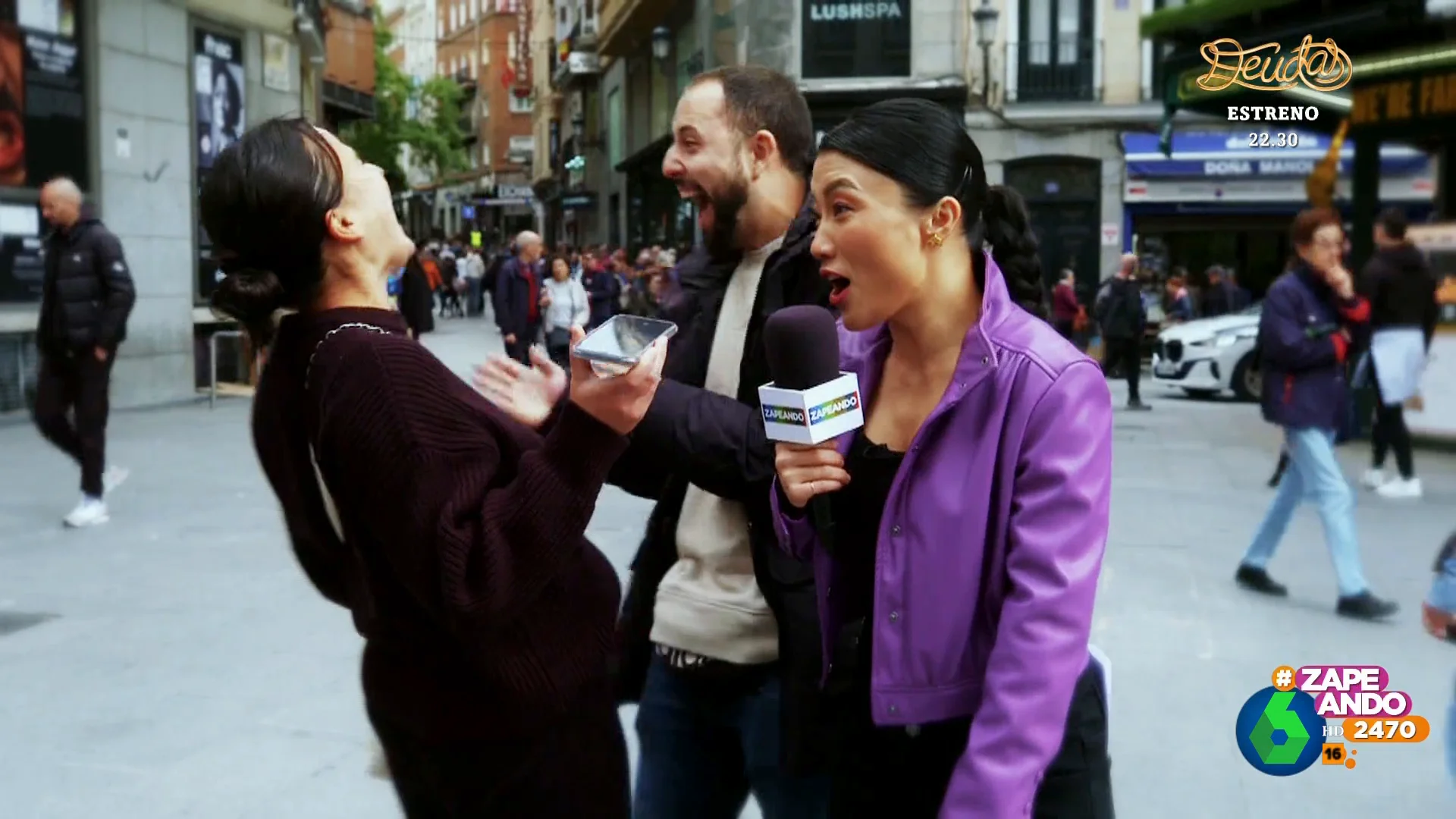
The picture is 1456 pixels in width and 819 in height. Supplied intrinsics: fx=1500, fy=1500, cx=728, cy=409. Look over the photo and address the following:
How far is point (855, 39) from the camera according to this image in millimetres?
27922

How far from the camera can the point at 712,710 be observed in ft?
9.04

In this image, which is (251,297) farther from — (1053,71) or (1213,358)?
(1053,71)

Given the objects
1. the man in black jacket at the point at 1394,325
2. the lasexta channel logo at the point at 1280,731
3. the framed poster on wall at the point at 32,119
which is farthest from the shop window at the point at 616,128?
the lasexta channel logo at the point at 1280,731

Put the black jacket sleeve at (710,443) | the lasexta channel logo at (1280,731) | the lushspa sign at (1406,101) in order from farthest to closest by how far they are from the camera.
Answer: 1. the lushspa sign at (1406,101)
2. the lasexta channel logo at (1280,731)
3. the black jacket sleeve at (710,443)

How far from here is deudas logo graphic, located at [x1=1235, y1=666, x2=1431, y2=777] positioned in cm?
498

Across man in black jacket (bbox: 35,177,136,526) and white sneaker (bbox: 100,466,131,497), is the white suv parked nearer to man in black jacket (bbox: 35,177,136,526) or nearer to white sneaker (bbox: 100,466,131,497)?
white sneaker (bbox: 100,466,131,497)

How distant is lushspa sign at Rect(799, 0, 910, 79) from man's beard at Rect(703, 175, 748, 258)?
25897 millimetres

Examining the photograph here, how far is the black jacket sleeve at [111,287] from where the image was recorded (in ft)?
29.2

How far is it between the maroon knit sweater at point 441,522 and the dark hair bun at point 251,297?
37 millimetres

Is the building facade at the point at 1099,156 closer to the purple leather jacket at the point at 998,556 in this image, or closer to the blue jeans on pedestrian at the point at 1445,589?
the blue jeans on pedestrian at the point at 1445,589

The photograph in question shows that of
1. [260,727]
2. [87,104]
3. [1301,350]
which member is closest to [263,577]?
[260,727]

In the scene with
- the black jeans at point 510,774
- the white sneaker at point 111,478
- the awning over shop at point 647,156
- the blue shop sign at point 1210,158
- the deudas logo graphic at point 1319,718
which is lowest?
the deudas logo graphic at point 1319,718

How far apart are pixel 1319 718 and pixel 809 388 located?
3.84 meters

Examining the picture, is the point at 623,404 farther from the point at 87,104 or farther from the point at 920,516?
the point at 87,104
